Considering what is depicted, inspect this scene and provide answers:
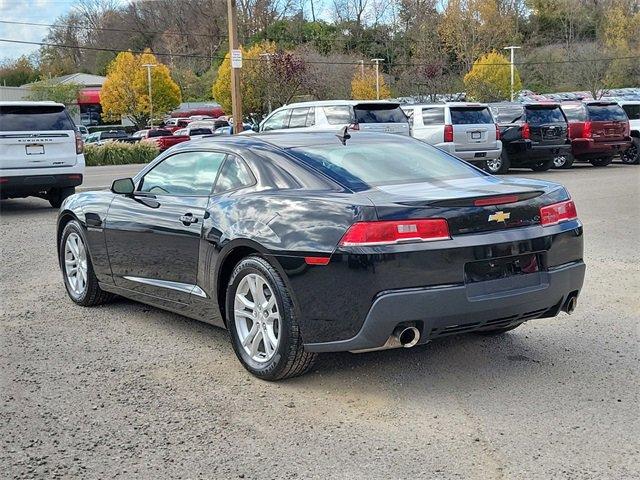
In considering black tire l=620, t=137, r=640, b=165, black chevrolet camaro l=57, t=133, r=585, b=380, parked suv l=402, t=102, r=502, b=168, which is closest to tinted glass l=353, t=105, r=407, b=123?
parked suv l=402, t=102, r=502, b=168

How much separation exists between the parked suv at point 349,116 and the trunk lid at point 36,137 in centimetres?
536

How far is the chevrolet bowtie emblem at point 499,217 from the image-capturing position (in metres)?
4.43

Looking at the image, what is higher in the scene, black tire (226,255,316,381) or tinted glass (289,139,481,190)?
tinted glass (289,139,481,190)

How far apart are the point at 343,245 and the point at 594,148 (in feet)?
58.8

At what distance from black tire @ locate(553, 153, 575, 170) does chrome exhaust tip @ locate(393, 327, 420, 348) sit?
1726 cm

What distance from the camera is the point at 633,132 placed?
22.5m

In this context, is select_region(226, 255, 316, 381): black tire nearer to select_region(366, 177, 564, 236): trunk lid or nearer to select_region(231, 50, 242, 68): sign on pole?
select_region(366, 177, 564, 236): trunk lid

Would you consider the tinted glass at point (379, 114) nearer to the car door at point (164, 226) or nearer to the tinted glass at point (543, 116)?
the tinted glass at point (543, 116)

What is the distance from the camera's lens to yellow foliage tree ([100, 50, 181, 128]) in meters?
63.6

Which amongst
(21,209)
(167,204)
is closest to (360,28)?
(21,209)

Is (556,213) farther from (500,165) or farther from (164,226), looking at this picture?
(500,165)

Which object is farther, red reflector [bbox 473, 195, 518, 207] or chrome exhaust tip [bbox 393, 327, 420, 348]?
red reflector [bbox 473, 195, 518, 207]

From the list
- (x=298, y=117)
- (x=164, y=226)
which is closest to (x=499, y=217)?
(x=164, y=226)

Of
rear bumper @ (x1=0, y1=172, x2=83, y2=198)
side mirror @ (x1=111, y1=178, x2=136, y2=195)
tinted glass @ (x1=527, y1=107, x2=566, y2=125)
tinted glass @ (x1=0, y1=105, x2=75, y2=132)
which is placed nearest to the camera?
side mirror @ (x1=111, y1=178, x2=136, y2=195)
